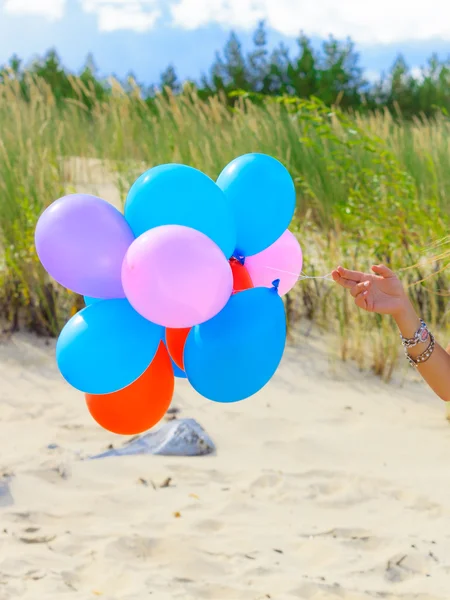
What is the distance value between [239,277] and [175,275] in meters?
0.34

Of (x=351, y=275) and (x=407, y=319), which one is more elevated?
(x=351, y=275)

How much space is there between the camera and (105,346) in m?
1.72

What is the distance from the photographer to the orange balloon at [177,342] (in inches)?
72.5

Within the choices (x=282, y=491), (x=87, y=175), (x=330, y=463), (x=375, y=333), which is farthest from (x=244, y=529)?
(x=87, y=175)

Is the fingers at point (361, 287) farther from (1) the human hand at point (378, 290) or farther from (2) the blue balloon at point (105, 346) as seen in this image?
(2) the blue balloon at point (105, 346)

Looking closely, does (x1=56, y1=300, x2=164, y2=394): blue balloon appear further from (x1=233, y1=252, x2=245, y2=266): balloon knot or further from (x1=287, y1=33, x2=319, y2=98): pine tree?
(x1=287, y1=33, x2=319, y2=98): pine tree

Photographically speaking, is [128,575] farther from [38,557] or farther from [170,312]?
[170,312]

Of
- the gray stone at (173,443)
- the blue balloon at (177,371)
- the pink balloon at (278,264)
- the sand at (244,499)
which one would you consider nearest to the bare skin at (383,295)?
the pink balloon at (278,264)

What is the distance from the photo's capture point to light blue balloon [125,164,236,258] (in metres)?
1.71

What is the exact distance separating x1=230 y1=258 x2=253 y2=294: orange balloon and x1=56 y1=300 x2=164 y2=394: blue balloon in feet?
0.76

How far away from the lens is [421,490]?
137 inches

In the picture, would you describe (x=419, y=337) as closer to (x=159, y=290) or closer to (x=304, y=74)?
(x=159, y=290)

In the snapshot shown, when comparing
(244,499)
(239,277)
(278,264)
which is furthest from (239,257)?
(244,499)

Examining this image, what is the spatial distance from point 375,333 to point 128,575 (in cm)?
274
